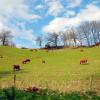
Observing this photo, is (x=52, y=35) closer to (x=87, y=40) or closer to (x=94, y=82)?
(x=87, y=40)

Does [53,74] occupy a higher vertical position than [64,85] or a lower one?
higher

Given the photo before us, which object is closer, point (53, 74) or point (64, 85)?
point (64, 85)

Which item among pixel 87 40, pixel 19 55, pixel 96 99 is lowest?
pixel 96 99

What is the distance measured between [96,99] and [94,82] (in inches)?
425

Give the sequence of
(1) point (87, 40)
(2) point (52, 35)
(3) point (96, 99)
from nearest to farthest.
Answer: (3) point (96, 99) → (1) point (87, 40) → (2) point (52, 35)

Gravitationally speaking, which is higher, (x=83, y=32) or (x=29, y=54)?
(x=83, y=32)

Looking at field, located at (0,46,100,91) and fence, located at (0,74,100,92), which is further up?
field, located at (0,46,100,91)

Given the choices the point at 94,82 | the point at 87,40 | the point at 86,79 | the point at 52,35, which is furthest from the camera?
the point at 52,35

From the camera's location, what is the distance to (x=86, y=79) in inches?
1169

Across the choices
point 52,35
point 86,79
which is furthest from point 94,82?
point 52,35

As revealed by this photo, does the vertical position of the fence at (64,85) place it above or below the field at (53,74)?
below

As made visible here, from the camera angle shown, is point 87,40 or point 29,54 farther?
point 87,40

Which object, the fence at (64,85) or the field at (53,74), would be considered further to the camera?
the field at (53,74)

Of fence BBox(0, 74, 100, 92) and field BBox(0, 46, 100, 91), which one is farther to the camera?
field BBox(0, 46, 100, 91)
